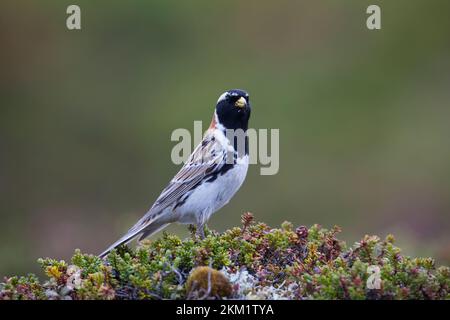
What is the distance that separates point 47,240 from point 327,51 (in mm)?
10653

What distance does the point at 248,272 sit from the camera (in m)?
7.26

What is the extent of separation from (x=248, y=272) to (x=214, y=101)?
42.8 ft

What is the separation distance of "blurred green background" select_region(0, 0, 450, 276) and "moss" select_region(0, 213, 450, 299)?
642 cm

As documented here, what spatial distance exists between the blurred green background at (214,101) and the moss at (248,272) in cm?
642

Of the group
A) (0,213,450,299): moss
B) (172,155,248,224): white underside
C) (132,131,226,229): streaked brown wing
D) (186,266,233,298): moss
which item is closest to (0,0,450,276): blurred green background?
(132,131,226,229): streaked brown wing

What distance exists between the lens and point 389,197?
18.1 meters

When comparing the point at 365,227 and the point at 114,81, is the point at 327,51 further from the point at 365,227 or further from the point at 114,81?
the point at 365,227

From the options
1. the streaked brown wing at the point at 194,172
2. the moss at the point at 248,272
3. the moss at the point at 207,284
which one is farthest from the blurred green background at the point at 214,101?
the moss at the point at 207,284

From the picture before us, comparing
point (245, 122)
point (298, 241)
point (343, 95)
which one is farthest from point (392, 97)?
point (298, 241)

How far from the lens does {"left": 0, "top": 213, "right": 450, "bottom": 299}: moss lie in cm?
645

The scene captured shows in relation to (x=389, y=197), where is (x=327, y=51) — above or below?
above

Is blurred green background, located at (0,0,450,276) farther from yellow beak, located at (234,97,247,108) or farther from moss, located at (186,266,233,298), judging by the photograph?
moss, located at (186,266,233,298)

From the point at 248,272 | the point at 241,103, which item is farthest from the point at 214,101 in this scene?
the point at 248,272
